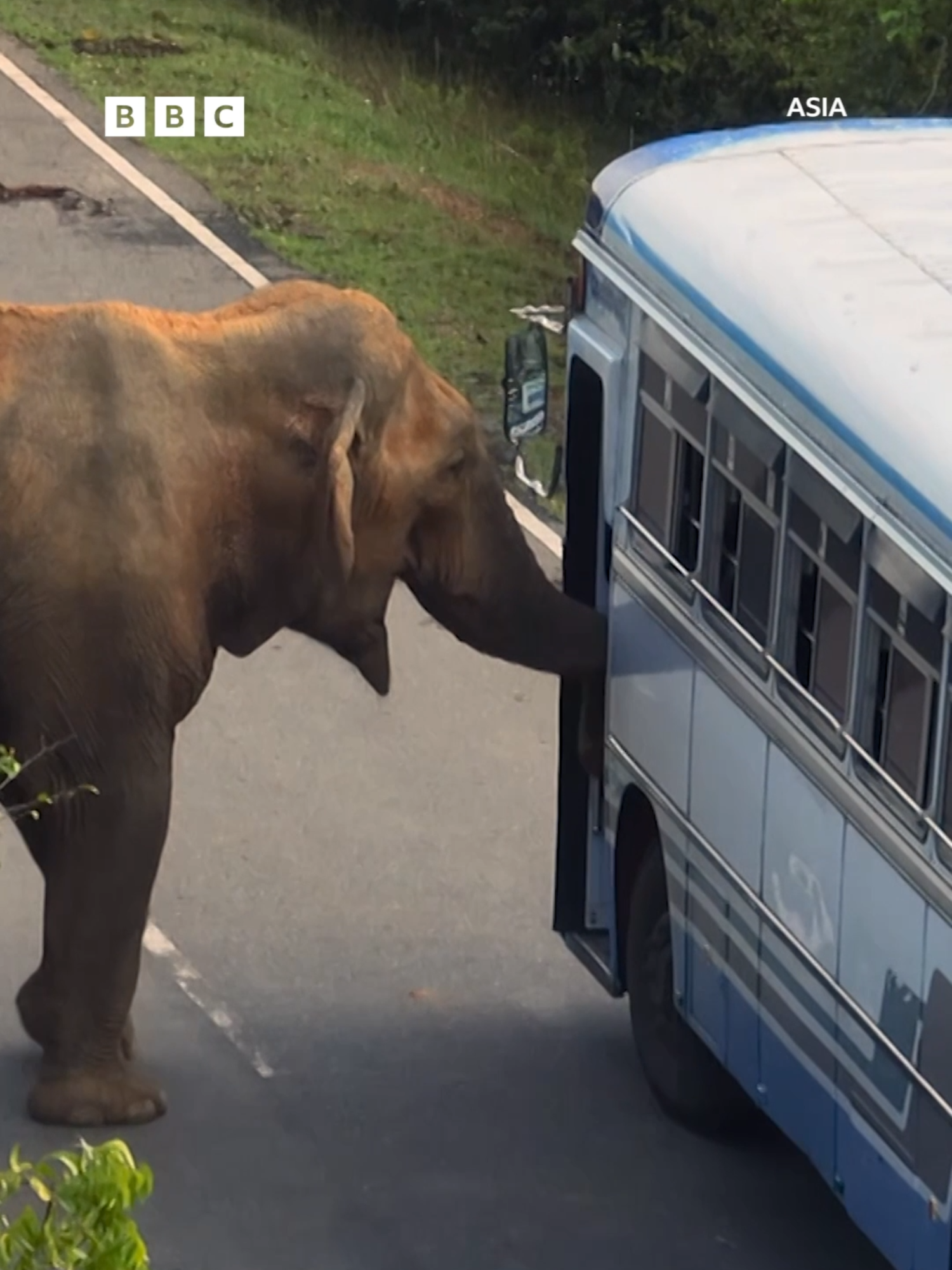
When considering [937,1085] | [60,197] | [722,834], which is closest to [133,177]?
[60,197]

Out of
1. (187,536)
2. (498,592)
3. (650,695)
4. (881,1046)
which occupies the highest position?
(187,536)

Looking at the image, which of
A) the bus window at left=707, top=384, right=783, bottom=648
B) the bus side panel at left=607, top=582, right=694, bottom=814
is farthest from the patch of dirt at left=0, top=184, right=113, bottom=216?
the bus window at left=707, top=384, right=783, bottom=648

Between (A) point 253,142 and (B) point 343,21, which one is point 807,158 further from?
(B) point 343,21

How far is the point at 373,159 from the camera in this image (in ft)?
65.8

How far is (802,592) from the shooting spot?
7098 millimetres

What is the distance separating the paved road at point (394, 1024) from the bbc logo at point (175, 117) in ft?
28.1

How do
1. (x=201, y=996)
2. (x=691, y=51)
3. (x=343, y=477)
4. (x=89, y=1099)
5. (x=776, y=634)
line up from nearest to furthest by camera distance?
(x=776, y=634), (x=343, y=477), (x=89, y=1099), (x=201, y=996), (x=691, y=51)

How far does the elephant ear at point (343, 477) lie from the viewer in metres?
7.72

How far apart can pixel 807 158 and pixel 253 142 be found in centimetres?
1256

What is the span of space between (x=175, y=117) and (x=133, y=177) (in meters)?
1.54

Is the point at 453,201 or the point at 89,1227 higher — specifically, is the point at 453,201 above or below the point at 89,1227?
below

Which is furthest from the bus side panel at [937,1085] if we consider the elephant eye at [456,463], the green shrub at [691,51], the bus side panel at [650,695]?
the green shrub at [691,51]

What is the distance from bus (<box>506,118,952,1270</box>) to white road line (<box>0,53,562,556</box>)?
8.06 meters

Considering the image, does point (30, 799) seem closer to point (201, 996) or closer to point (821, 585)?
point (201, 996)
